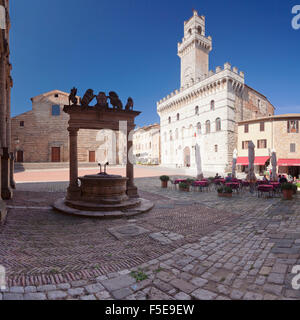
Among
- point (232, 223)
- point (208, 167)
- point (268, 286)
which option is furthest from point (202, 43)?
point (268, 286)

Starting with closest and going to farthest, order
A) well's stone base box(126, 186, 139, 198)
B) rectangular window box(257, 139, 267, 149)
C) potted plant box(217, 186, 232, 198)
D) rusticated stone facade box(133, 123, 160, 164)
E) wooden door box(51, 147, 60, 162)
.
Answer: well's stone base box(126, 186, 139, 198) → potted plant box(217, 186, 232, 198) → rectangular window box(257, 139, 267, 149) → wooden door box(51, 147, 60, 162) → rusticated stone facade box(133, 123, 160, 164)

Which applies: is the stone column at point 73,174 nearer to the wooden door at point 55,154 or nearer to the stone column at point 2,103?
the stone column at point 2,103

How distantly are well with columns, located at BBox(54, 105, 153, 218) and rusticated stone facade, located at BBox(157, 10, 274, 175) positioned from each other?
16.4 meters

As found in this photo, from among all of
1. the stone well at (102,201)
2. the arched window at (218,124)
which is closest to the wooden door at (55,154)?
the arched window at (218,124)

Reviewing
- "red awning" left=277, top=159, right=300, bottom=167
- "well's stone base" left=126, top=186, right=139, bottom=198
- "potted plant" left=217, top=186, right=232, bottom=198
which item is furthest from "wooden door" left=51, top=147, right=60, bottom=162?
"red awning" left=277, top=159, right=300, bottom=167

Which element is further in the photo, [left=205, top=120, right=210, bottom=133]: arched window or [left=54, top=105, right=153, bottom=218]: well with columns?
[left=205, top=120, right=210, bottom=133]: arched window

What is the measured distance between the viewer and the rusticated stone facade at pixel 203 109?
28.8m

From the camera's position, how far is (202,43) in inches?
1470

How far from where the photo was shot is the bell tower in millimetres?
36594

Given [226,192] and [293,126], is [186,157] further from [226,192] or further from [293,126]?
[226,192]

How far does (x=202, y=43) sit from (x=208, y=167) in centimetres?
2588

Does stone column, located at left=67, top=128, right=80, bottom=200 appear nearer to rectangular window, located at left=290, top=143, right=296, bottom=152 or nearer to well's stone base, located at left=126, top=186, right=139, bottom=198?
well's stone base, located at left=126, top=186, right=139, bottom=198

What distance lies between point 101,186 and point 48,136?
102 ft

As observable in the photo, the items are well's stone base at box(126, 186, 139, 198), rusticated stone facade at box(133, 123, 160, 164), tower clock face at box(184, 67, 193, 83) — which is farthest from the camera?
rusticated stone facade at box(133, 123, 160, 164)
